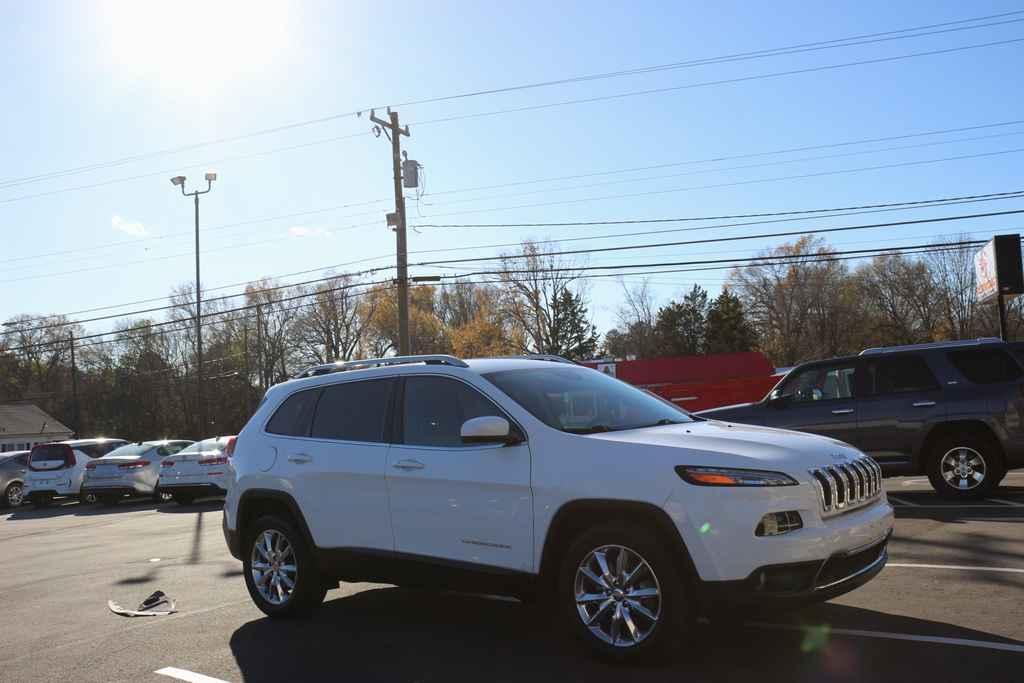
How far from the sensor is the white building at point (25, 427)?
65562mm

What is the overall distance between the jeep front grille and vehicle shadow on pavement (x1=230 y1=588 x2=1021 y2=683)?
2.67ft

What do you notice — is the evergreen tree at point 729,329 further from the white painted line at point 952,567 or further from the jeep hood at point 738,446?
the jeep hood at point 738,446

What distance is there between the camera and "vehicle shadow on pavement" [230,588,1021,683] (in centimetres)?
460

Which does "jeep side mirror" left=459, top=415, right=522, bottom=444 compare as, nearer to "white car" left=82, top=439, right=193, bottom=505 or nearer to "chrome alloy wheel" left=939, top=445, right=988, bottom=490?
"chrome alloy wheel" left=939, top=445, right=988, bottom=490

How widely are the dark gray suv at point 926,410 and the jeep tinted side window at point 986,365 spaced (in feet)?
0.04

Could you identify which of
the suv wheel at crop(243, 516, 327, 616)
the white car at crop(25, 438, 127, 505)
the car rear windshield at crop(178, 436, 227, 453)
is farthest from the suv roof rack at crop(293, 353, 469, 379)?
the white car at crop(25, 438, 127, 505)

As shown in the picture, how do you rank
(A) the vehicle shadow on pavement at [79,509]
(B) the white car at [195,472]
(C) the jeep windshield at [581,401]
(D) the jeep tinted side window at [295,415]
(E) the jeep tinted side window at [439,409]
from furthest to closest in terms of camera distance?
(A) the vehicle shadow on pavement at [79,509], (B) the white car at [195,472], (D) the jeep tinted side window at [295,415], (E) the jeep tinted side window at [439,409], (C) the jeep windshield at [581,401]

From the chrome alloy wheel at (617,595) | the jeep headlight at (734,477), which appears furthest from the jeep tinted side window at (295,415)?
the jeep headlight at (734,477)

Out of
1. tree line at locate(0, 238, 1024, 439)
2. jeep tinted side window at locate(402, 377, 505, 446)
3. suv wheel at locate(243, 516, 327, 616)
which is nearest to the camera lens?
jeep tinted side window at locate(402, 377, 505, 446)

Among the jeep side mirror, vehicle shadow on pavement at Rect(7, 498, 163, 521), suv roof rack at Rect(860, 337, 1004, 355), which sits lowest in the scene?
vehicle shadow on pavement at Rect(7, 498, 163, 521)

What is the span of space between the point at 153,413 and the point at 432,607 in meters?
69.7

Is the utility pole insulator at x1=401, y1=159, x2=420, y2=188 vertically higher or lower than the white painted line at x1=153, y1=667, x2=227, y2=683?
higher

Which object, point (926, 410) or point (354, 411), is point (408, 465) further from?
point (926, 410)

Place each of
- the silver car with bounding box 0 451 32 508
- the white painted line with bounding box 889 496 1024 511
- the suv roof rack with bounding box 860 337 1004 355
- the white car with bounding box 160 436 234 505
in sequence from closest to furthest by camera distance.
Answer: the white painted line with bounding box 889 496 1024 511 < the suv roof rack with bounding box 860 337 1004 355 < the white car with bounding box 160 436 234 505 < the silver car with bounding box 0 451 32 508
